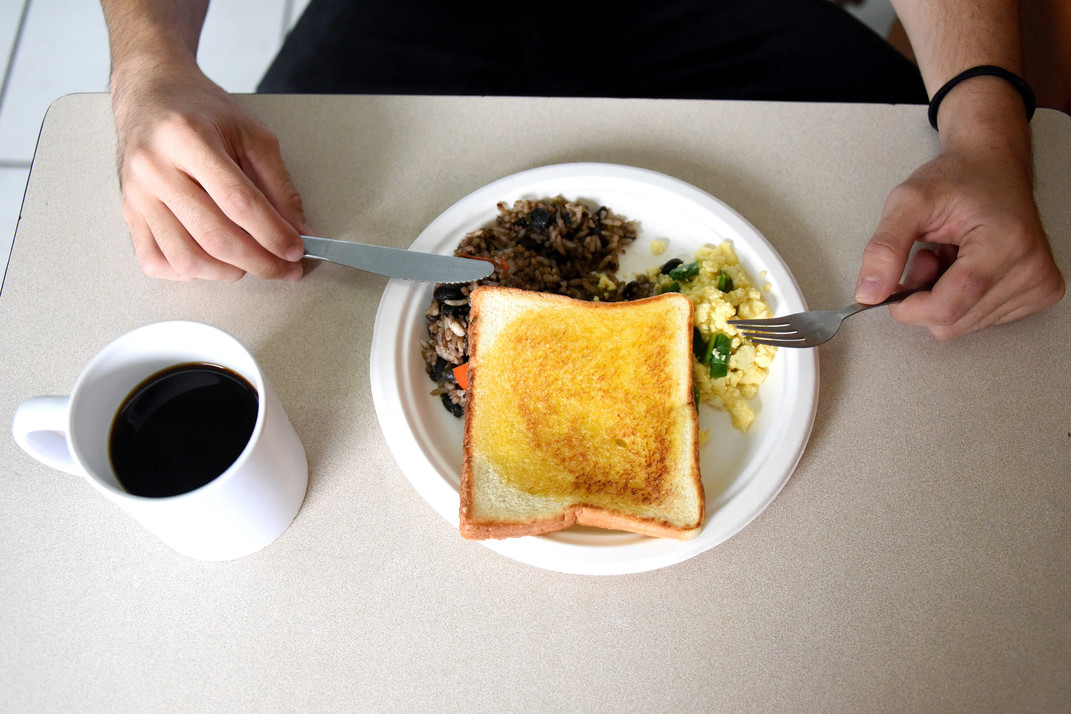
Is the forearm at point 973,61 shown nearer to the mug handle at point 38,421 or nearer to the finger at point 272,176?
the finger at point 272,176

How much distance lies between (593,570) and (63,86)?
2.89m

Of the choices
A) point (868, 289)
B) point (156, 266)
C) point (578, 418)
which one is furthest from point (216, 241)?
point (868, 289)

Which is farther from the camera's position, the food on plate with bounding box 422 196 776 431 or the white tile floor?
the white tile floor

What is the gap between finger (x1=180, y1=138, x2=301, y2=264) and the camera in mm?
1064

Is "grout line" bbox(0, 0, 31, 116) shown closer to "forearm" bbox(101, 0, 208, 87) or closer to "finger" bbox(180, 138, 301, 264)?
"forearm" bbox(101, 0, 208, 87)

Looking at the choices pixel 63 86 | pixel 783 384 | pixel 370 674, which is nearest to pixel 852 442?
pixel 783 384

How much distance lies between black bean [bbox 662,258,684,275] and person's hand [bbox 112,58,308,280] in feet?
2.13

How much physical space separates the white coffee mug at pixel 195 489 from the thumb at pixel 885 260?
94 centimetres

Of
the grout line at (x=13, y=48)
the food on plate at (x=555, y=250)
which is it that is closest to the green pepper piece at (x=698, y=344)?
the food on plate at (x=555, y=250)

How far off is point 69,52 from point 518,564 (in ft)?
9.53

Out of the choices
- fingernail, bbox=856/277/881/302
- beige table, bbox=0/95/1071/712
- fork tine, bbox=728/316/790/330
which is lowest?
beige table, bbox=0/95/1071/712

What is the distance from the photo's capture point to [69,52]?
2680mm

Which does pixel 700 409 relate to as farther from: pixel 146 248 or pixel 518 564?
pixel 146 248

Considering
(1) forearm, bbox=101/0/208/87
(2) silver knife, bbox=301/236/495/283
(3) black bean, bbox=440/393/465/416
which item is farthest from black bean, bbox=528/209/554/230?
(1) forearm, bbox=101/0/208/87
